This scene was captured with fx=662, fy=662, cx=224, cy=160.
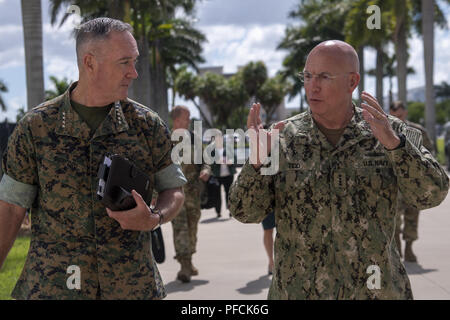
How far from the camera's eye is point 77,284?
9.48ft

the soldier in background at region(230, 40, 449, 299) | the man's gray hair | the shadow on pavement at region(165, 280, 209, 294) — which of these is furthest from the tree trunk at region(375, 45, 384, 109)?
the man's gray hair

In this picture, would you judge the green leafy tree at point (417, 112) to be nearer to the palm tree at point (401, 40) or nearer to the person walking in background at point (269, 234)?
the palm tree at point (401, 40)

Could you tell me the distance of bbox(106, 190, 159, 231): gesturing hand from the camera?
2748mm

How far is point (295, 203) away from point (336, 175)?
0.23 m

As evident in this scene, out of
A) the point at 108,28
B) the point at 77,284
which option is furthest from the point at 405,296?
the point at 108,28

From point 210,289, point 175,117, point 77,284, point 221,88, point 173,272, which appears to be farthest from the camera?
point 221,88

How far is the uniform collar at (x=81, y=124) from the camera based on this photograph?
293cm

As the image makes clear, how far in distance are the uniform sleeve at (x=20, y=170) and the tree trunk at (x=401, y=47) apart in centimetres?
2430

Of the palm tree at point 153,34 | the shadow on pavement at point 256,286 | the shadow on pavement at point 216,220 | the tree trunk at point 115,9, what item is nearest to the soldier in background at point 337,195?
the shadow on pavement at point 256,286

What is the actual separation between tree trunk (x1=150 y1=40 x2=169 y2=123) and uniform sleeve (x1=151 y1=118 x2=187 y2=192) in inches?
1250

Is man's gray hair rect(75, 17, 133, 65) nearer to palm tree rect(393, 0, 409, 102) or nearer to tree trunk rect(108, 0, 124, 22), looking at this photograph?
tree trunk rect(108, 0, 124, 22)

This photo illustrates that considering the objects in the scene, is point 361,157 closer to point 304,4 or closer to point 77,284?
point 77,284

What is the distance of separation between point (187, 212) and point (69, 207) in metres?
5.20

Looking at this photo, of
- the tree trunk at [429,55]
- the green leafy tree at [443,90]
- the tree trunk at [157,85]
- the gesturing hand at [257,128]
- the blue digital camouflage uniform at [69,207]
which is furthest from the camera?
the green leafy tree at [443,90]
